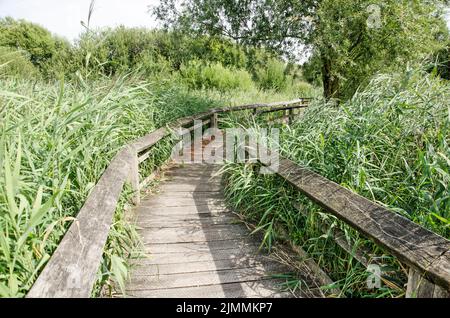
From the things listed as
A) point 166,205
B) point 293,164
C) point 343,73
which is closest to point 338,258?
point 293,164

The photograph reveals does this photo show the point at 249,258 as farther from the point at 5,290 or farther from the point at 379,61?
the point at 379,61

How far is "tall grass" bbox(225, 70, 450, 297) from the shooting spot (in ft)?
6.35

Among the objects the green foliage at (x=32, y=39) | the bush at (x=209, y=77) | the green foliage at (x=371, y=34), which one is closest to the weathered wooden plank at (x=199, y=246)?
the green foliage at (x=371, y=34)

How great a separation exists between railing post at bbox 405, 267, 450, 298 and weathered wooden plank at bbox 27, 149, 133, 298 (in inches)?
51.0

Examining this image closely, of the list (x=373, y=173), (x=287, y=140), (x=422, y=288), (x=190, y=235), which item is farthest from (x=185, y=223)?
(x=422, y=288)

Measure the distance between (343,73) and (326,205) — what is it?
6.76m

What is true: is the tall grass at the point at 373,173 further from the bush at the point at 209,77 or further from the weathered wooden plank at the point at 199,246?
the bush at the point at 209,77

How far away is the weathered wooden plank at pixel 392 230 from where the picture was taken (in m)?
1.24

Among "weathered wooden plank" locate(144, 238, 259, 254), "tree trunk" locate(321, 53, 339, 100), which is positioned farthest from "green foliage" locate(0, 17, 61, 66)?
"weathered wooden plank" locate(144, 238, 259, 254)

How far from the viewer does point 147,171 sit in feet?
14.3

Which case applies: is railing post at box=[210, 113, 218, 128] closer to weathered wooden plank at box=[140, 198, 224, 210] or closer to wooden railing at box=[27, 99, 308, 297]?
weathered wooden plank at box=[140, 198, 224, 210]

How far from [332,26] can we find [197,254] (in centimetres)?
534

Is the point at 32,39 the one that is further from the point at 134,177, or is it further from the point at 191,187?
the point at 134,177

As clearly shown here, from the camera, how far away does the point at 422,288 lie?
1.28m
